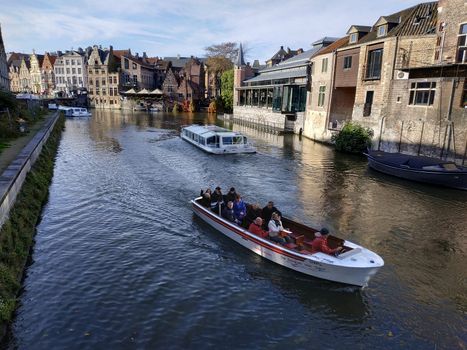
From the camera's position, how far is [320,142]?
42.7 m

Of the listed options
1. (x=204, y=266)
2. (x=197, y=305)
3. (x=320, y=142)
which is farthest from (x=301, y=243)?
(x=320, y=142)

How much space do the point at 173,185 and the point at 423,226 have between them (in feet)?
46.2

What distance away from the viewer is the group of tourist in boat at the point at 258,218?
40.8 feet

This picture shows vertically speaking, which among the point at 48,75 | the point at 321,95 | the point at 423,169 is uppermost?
the point at 48,75

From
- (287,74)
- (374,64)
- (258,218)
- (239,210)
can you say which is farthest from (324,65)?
(258,218)

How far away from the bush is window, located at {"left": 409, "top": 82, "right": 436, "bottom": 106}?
5.65m

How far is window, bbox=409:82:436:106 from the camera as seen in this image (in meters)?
27.1

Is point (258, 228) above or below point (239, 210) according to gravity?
below

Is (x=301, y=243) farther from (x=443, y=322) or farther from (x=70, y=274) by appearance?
(x=70, y=274)

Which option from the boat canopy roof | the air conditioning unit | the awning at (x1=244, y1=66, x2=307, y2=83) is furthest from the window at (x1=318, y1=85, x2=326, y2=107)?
the boat canopy roof

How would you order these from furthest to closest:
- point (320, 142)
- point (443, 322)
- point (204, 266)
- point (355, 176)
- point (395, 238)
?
point (320, 142)
point (355, 176)
point (395, 238)
point (204, 266)
point (443, 322)

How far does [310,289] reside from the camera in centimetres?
1185

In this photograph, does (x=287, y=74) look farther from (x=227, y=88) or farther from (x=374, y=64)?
(x=227, y=88)

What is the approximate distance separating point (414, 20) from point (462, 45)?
24.1ft
